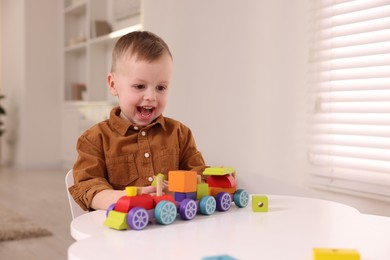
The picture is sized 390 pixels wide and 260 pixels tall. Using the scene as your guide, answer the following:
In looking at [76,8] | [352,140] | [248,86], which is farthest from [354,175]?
[76,8]

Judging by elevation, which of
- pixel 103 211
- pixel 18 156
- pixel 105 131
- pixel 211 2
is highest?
pixel 211 2

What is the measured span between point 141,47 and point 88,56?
4027 millimetres

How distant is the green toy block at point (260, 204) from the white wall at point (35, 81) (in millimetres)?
5121

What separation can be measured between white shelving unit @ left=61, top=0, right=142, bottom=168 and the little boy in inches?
120

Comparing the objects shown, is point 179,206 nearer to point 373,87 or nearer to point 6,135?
point 373,87

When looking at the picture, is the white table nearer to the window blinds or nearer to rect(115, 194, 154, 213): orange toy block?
rect(115, 194, 154, 213): orange toy block

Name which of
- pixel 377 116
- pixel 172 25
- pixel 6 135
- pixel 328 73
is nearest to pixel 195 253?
pixel 377 116

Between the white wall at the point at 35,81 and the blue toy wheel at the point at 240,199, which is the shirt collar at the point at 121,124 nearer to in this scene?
the blue toy wheel at the point at 240,199

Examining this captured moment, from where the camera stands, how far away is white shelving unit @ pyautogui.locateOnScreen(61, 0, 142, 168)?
4.64 m

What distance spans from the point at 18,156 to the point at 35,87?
2.97 ft

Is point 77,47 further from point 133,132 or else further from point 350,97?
point 133,132

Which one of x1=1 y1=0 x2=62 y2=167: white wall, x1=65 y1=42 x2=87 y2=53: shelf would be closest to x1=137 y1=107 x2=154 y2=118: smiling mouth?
x1=65 y1=42 x2=87 y2=53: shelf

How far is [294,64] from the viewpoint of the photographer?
6.70ft

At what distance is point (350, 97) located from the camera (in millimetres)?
1781
